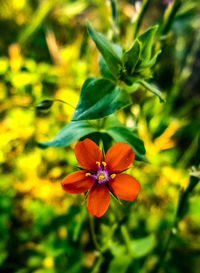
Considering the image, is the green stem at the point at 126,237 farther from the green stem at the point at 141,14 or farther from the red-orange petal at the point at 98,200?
the green stem at the point at 141,14

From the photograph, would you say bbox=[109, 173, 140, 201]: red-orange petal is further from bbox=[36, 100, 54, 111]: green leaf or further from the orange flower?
bbox=[36, 100, 54, 111]: green leaf

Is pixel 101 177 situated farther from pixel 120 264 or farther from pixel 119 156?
pixel 120 264

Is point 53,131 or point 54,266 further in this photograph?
point 53,131

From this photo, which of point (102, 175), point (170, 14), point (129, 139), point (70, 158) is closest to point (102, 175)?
point (102, 175)

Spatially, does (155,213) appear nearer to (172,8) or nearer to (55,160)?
(55,160)

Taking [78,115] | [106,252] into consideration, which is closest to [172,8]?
[78,115]

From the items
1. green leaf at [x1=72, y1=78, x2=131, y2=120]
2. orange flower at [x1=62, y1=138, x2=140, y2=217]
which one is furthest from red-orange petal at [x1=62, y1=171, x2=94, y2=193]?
green leaf at [x1=72, y1=78, x2=131, y2=120]

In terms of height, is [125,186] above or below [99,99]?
below
